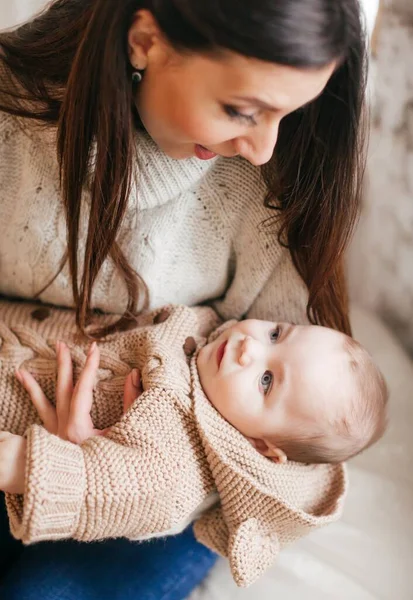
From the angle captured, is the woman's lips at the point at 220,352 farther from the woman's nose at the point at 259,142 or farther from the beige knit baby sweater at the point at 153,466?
the woman's nose at the point at 259,142

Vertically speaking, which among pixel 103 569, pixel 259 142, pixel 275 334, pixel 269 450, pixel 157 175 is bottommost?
pixel 103 569

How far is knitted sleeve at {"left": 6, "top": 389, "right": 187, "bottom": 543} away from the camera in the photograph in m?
0.80

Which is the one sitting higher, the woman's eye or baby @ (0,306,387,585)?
the woman's eye

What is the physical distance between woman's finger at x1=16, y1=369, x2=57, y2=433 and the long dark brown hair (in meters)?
0.11

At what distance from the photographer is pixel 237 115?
0.74 meters

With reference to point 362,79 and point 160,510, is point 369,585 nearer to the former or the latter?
point 160,510

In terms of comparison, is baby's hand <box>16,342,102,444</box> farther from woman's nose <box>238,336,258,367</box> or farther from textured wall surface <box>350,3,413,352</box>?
textured wall surface <box>350,3,413,352</box>

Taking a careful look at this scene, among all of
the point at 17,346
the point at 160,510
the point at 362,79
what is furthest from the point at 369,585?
the point at 362,79

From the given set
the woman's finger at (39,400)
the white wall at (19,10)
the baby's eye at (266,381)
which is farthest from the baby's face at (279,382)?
the white wall at (19,10)

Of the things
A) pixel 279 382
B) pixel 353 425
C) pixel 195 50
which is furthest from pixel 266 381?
pixel 195 50

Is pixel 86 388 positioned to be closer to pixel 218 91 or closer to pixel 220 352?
pixel 220 352

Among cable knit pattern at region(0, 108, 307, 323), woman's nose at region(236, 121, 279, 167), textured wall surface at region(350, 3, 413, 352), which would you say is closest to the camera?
woman's nose at region(236, 121, 279, 167)

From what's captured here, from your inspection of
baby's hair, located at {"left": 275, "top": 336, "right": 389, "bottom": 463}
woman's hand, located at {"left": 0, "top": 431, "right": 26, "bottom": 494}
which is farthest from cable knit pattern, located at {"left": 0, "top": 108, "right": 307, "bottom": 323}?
woman's hand, located at {"left": 0, "top": 431, "right": 26, "bottom": 494}

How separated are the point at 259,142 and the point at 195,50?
0.14 metres
